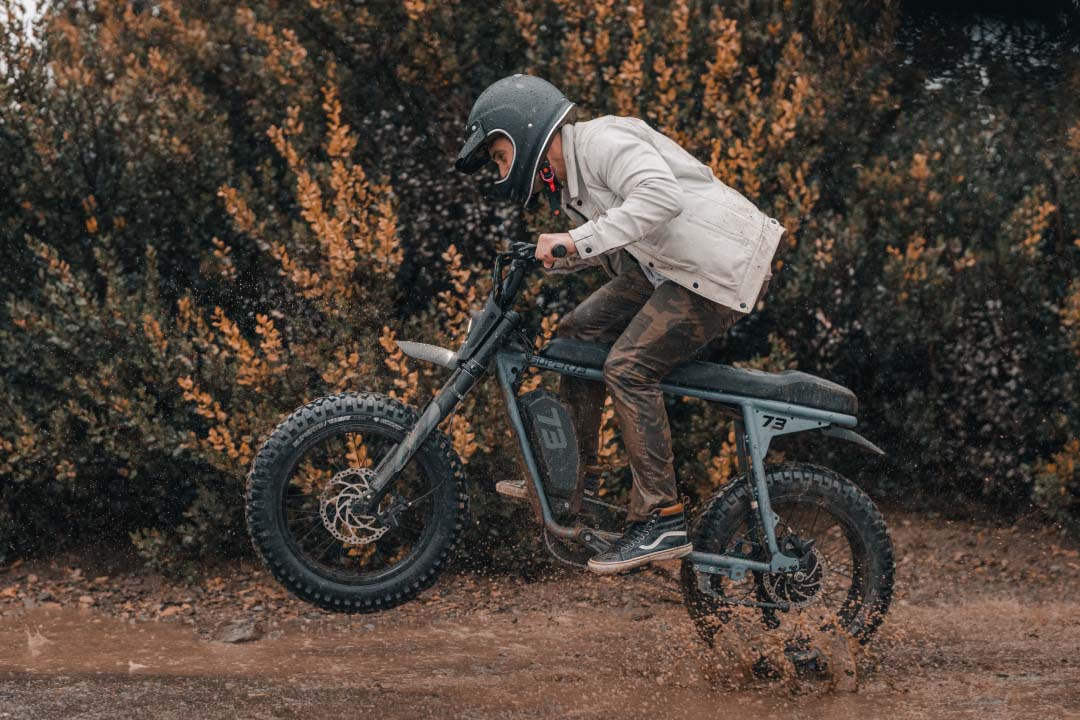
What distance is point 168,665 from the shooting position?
5.04 m

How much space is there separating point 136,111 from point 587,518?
3.54m

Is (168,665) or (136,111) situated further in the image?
(136,111)

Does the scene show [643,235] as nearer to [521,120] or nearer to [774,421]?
[521,120]

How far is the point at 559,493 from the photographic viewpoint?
15.0 ft

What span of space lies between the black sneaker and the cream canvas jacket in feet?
2.82

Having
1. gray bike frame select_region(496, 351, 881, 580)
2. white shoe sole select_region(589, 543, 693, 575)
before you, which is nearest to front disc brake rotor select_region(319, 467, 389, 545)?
gray bike frame select_region(496, 351, 881, 580)

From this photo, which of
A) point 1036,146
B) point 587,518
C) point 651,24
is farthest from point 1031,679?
point 651,24

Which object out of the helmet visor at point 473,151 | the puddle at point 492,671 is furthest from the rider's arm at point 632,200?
the puddle at point 492,671

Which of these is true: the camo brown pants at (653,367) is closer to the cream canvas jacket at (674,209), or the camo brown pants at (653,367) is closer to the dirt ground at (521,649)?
the cream canvas jacket at (674,209)

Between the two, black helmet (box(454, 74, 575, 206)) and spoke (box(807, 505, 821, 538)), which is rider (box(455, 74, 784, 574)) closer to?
black helmet (box(454, 74, 575, 206))

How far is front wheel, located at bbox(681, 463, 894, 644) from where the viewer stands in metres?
4.74

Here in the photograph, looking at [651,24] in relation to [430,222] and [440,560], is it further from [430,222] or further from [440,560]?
[440,560]

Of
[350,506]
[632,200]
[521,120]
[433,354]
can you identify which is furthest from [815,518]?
[521,120]

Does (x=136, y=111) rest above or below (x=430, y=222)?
above
